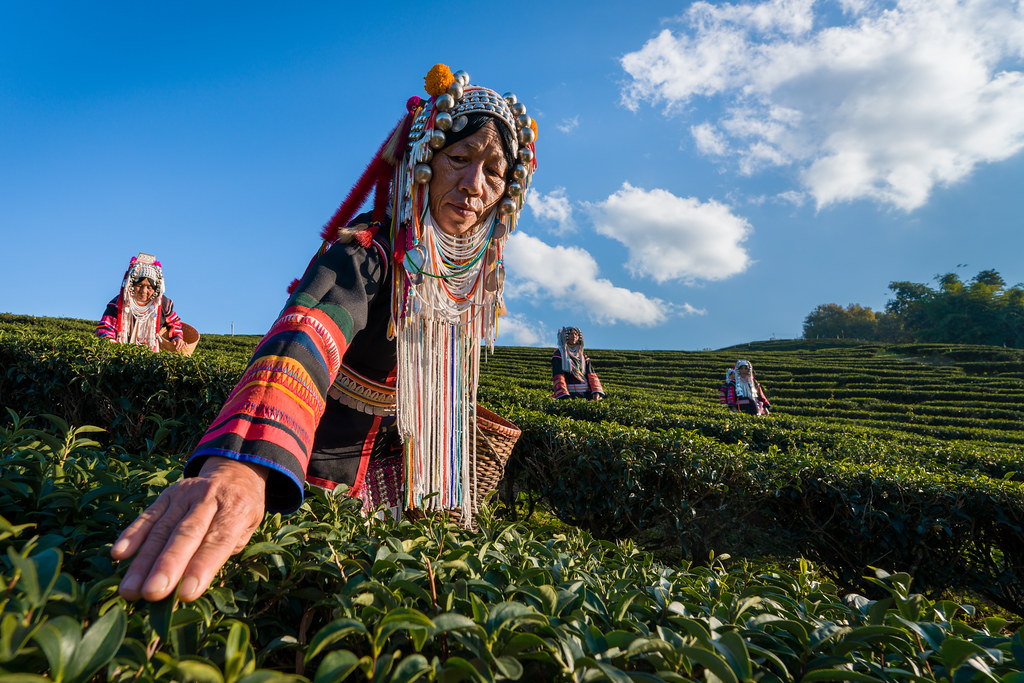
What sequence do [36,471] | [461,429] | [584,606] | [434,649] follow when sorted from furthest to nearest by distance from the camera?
[461,429], [36,471], [584,606], [434,649]

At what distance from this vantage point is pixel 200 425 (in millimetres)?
4453

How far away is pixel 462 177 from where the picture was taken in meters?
1.80

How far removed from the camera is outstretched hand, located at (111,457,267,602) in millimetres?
672

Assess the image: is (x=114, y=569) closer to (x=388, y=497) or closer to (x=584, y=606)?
(x=584, y=606)

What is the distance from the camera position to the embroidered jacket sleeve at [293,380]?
1.00m

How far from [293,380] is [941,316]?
58.7m

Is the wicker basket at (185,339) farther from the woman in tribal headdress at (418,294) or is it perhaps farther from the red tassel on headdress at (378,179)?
the woman in tribal headdress at (418,294)

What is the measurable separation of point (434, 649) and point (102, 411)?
5037 mm

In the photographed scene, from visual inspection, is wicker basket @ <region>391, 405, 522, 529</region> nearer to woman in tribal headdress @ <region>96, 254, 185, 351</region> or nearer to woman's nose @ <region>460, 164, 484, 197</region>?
woman's nose @ <region>460, 164, 484, 197</region>

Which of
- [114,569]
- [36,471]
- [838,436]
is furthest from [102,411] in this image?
[838,436]

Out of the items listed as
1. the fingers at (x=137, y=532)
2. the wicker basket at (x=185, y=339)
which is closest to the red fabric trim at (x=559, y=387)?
the wicker basket at (x=185, y=339)

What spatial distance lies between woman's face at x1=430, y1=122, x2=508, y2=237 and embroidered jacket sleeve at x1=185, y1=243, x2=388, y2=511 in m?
0.37

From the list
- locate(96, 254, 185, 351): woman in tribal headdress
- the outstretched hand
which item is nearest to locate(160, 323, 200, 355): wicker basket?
locate(96, 254, 185, 351): woman in tribal headdress

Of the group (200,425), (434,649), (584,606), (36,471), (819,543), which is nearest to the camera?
(434,649)
